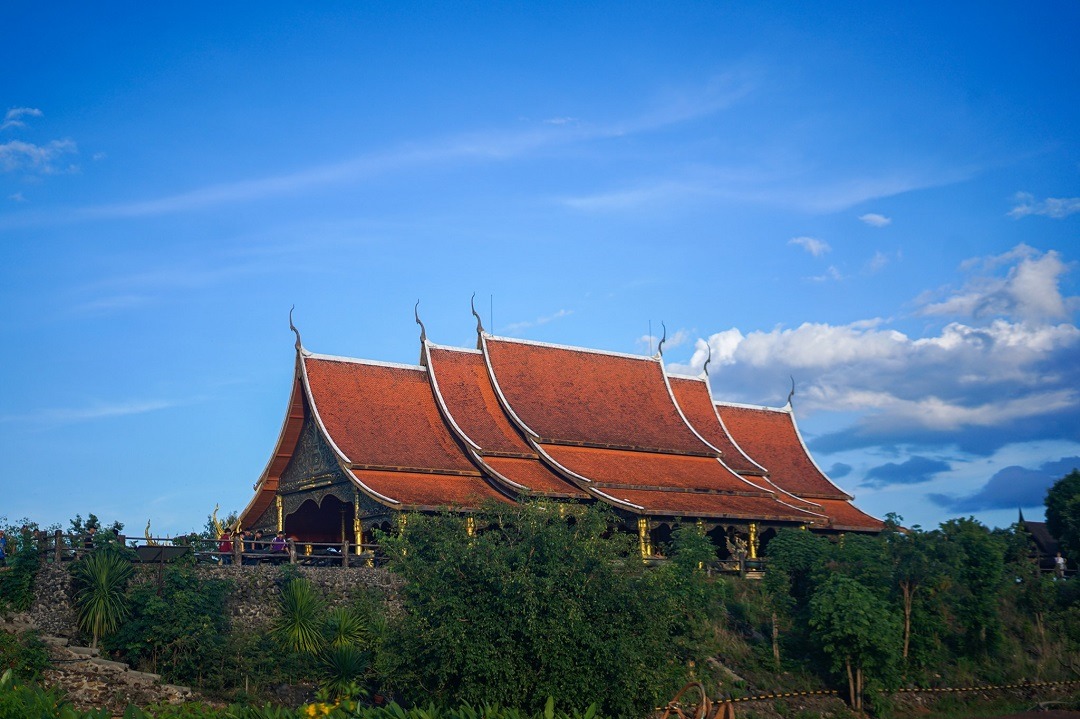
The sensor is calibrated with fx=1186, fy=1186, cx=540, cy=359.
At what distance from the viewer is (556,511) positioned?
18.2 m

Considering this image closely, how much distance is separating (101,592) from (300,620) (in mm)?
3381

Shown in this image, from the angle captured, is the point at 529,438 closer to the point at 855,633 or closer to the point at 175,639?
the point at 855,633

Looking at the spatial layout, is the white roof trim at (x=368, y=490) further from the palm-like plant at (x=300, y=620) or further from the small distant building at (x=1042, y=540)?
the small distant building at (x=1042, y=540)

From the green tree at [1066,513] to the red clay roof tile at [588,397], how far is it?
12602 mm

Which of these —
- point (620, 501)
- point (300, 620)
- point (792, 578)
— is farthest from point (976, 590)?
point (300, 620)

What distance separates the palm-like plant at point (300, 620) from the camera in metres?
20.7

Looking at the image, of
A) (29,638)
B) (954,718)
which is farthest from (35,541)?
(954,718)

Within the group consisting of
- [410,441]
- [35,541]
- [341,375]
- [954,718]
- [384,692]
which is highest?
[341,375]

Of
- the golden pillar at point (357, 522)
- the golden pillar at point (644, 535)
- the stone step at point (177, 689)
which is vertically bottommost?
the stone step at point (177, 689)

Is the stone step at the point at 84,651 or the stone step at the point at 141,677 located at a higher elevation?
the stone step at the point at 84,651

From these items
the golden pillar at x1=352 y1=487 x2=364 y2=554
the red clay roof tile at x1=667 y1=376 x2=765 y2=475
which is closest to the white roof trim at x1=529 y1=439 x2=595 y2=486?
the golden pillar at x1=352 y1=487 x2=364 y2=554

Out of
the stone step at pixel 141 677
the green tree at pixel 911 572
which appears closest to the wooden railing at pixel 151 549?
the stone step at pixel 141 677

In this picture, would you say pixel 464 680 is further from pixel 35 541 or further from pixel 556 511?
pixel 35 541

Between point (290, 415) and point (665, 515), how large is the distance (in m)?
9.24
